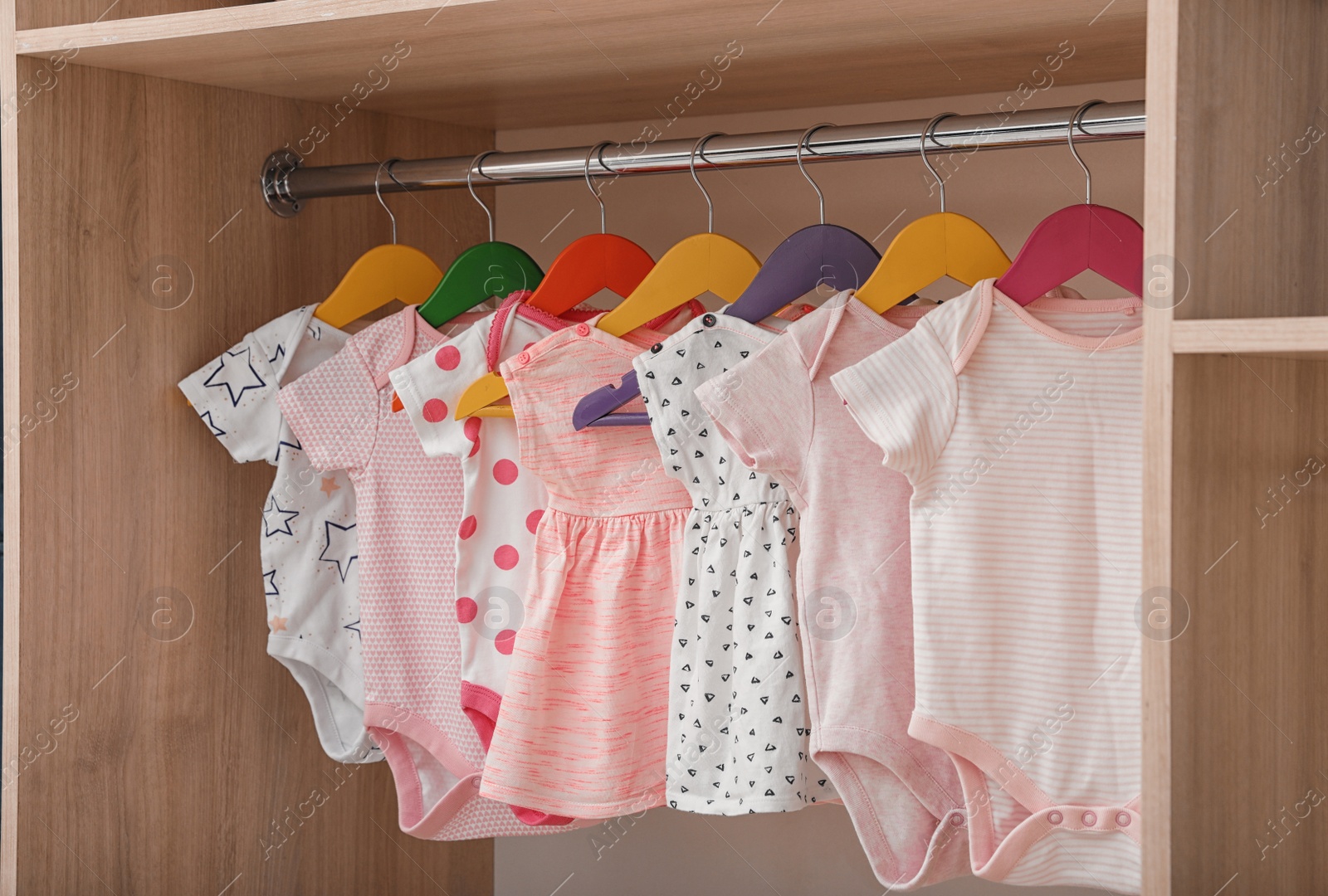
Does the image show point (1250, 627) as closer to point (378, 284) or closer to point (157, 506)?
point (378, 284)

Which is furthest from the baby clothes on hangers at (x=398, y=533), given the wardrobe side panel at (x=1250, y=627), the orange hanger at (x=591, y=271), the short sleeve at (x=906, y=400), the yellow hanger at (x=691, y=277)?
the wardrobe side panel at (x=1250, y=627)

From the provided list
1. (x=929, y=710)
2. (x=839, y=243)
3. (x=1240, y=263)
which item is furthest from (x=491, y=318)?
(x=1240, y=263)

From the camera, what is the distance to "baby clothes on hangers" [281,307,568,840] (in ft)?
4.33

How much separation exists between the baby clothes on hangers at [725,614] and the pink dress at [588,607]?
0.06m

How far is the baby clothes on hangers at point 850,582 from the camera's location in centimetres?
106

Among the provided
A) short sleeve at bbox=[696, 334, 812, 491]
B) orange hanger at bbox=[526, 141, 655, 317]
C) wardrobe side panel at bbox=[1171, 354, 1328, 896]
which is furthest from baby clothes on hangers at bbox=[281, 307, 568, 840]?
wardrobe side panel at bbox=[1171, 354, 1328, 896]

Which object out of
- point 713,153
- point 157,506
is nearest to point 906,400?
point 713,153

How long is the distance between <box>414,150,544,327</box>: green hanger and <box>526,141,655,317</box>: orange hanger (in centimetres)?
7

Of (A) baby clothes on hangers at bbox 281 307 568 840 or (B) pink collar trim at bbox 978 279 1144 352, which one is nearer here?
(B) pink collar trim at bbox 978 279 1144 352

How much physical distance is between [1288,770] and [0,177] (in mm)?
Result: 1322

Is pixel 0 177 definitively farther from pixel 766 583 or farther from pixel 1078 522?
pixel 1078 522

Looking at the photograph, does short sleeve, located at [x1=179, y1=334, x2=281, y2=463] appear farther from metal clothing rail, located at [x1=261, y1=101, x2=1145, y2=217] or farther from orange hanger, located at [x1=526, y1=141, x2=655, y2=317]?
orange hanger, located at [x1=526, y1=141, x2=655, y2=317]

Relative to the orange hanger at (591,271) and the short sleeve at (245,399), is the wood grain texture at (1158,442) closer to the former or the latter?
the orange hanger at (591,271)

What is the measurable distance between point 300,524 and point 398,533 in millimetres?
141
